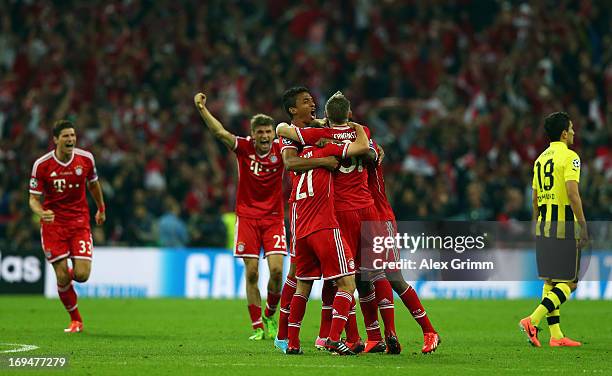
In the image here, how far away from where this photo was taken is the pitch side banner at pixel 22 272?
69.8 feet

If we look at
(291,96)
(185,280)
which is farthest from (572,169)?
(185,280)

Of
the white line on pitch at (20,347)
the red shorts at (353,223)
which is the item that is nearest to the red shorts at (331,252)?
the red shorts at (353,223)

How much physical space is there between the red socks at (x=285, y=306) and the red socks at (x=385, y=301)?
37.2 inches

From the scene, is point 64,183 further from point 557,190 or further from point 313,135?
point 557,190

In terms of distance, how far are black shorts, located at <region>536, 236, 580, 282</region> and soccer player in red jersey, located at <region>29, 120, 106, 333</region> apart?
5.48 meters

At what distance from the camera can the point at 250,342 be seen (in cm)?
1227

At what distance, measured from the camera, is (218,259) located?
21.1 metres

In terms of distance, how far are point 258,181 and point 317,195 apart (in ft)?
10.2

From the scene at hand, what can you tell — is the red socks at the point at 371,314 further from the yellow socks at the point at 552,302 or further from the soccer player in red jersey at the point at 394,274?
the yellow socks at the point at 552,302

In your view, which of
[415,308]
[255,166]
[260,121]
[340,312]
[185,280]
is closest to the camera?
[340,312]

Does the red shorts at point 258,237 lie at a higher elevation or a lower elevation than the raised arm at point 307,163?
lower

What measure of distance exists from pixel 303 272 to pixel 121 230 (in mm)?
11568

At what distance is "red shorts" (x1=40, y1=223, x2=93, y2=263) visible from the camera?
14.0 m

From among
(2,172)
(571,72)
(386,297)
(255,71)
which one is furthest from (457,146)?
(386,297)
